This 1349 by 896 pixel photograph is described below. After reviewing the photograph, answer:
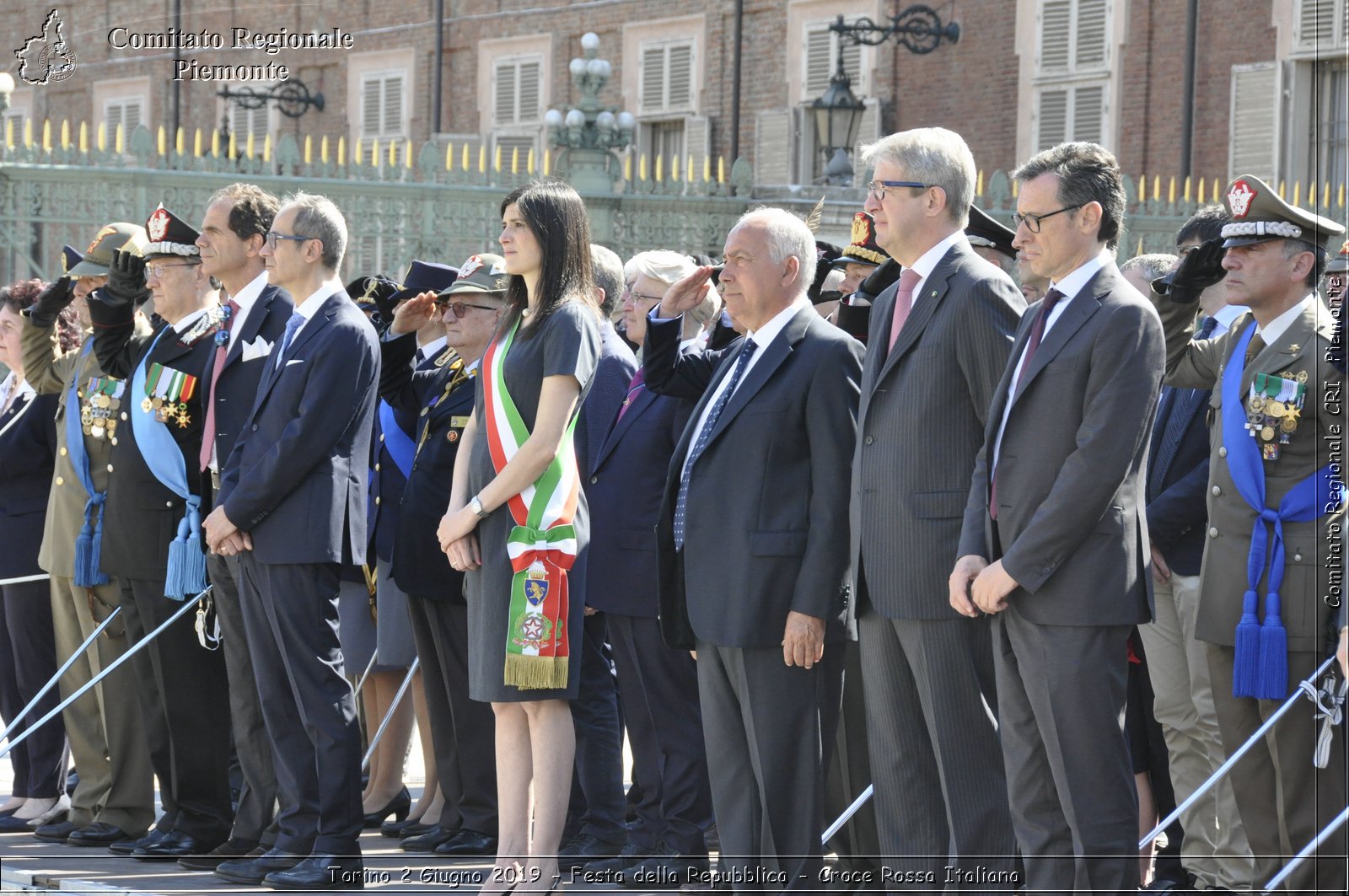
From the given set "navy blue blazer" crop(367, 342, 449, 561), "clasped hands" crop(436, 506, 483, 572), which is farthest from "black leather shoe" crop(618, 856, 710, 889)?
"navy blue blazer" crop(367, 342, 449, 561)

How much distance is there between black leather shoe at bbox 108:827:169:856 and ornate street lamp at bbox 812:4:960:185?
36.2 feet

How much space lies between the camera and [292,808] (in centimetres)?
601

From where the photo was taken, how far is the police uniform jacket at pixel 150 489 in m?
6.60

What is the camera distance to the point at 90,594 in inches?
283

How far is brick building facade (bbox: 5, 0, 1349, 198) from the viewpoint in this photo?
17.9 metres

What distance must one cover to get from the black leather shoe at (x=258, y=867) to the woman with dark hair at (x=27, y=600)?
1.62m

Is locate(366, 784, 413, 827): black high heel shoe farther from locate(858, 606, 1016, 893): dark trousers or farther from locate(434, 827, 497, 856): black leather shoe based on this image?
locate(858, 606, 1016, 893): dark trousers

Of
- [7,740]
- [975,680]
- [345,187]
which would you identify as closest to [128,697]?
[7,740]

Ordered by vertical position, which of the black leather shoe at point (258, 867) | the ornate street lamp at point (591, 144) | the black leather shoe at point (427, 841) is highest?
the ornate street lamp at point (591, 144)

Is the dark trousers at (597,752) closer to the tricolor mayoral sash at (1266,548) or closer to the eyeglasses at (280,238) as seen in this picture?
the eyeglasses at (280,238)

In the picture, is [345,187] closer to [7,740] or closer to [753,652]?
[7,740]

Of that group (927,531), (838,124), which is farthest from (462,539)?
(838,124)

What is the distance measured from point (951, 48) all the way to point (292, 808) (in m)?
16.2

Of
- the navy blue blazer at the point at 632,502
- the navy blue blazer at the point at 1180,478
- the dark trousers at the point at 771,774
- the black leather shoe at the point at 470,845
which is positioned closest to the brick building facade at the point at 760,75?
the navy blue blazer at the point at 1180,478
